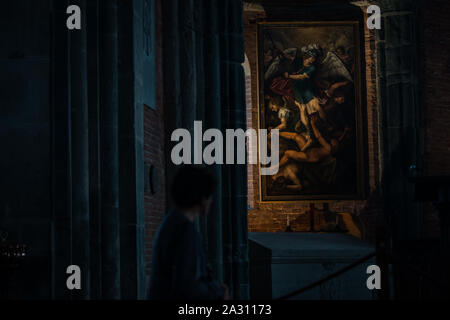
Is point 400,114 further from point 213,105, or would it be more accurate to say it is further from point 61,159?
point 61,159

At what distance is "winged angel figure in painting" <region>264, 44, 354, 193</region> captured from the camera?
53.0 feet

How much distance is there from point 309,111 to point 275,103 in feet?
2.31

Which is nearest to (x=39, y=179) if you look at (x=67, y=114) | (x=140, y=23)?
(x=67, y=114)

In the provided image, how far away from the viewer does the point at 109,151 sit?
668 cm

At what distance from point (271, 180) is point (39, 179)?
10.5 metres

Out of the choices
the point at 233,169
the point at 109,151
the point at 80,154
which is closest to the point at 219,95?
the point at 233,169

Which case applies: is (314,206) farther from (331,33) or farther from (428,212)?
(331,33)

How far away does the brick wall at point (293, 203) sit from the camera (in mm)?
15906

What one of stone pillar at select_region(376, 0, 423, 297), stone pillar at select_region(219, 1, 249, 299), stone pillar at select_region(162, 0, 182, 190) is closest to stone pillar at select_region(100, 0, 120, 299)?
stone pillar at select_region(162, 0, 182, 190)

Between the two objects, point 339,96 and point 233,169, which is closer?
point 233,169

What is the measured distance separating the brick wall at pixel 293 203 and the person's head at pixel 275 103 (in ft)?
1.04

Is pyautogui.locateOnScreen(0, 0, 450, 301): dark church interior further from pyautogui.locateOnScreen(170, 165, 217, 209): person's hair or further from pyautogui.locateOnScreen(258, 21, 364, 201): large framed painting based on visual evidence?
pyautogui.locateOnScreen(170, 165, 217, 209): person's hair

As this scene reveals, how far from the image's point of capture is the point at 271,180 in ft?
52.8

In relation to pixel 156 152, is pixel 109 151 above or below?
below
